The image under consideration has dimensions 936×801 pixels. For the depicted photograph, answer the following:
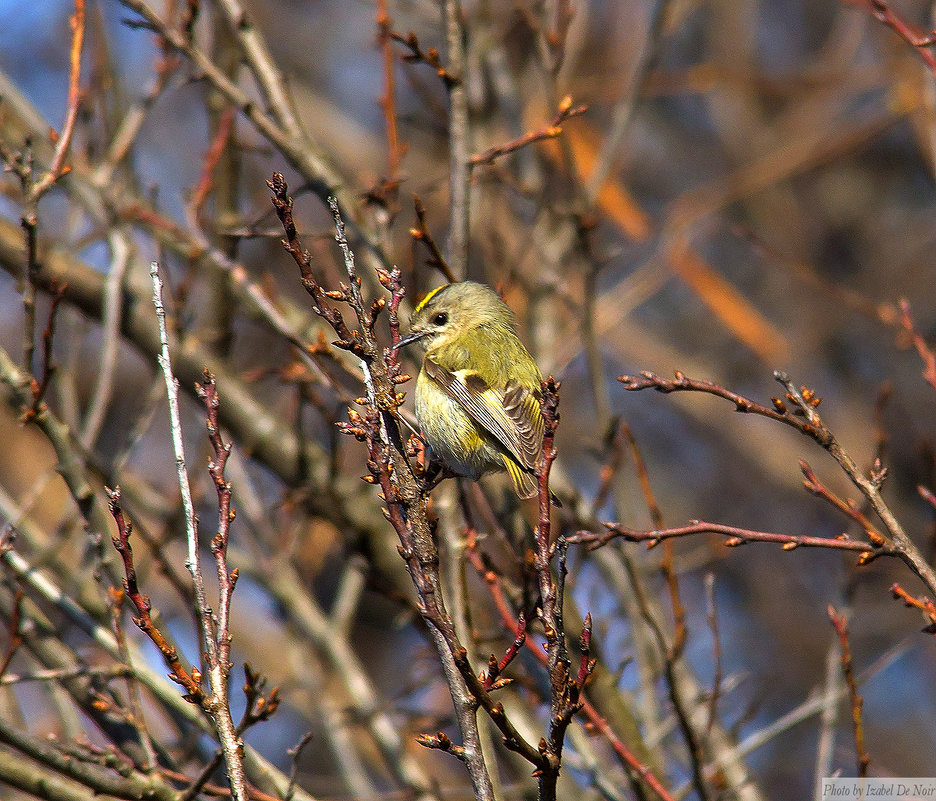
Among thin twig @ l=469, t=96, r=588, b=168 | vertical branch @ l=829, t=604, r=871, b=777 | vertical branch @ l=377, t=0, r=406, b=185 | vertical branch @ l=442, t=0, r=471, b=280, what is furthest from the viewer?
vertical branch @ l=377, t=0, r=406, b=185

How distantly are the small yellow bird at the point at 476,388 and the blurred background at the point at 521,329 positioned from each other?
23cm

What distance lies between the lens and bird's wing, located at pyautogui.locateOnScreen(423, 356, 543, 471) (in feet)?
10.4

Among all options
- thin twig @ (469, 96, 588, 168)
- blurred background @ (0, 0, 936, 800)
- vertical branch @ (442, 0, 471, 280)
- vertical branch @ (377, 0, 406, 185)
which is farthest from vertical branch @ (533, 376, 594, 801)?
vertical branch @ (377, 0, 406, 185)

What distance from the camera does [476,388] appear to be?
11.1 ft

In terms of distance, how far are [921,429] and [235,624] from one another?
6.32 metres

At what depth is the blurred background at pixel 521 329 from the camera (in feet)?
12.5

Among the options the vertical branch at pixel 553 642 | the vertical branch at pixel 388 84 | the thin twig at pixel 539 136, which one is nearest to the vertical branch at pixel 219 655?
the vertical branch at pixel 553 642

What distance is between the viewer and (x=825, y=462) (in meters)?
8.37

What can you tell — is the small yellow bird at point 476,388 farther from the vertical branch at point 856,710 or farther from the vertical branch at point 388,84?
the vertical branch at point 856,710

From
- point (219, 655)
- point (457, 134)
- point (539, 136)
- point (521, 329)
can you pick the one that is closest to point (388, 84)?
point (457, 134)

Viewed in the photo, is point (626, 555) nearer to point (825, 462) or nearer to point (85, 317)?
point (85, 317)

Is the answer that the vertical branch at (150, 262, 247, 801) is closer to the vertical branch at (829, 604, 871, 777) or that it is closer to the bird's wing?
the bird's wing

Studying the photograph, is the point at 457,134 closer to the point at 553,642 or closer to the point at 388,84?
the point at 388,84

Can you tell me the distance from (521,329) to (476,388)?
88 centimetres
